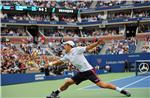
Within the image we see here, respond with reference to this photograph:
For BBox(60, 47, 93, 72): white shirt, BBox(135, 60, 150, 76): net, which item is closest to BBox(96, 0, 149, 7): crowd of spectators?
BBox(135, 60, 150, 76): net

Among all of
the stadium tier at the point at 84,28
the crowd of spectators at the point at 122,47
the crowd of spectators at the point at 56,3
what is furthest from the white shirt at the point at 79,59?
the crowd of spectators at the point at 56,3

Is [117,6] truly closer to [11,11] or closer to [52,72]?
[11,11]

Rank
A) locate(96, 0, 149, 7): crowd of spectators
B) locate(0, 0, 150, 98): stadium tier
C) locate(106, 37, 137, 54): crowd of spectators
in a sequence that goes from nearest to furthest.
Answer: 1. locate(0, 0, 150, 98): stadium tier
2. locate(106, 37, 137, 54): crowd of spectators
3. locate(96, 0, 149, 7): crowd of spectators

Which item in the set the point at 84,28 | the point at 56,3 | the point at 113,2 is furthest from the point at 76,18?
the point at 113,2

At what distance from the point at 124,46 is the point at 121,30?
41.7 feet

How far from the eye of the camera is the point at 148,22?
55875 millimetres

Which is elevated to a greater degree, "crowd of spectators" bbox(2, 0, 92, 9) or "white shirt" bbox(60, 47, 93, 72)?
"white shirt" bbox(60, 47, 93, 72)

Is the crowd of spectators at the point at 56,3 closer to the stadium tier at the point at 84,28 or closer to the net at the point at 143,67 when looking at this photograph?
the stadium tier at the point at 84,28

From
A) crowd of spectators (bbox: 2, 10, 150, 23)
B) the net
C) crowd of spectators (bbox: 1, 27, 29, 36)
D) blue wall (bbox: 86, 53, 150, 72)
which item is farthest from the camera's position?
crowd of spectators (bbox: 2, 10, 150, 23)

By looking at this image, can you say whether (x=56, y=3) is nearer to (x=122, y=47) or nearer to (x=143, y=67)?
(x=122, y=47)

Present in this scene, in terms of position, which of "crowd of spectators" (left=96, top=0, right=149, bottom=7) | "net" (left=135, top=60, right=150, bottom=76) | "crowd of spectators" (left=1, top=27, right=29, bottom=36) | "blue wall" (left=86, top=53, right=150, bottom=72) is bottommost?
"blue wall" (left=86, top=53, right=150, bottom=72)

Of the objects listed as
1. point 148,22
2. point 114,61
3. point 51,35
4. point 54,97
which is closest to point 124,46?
point 114,61

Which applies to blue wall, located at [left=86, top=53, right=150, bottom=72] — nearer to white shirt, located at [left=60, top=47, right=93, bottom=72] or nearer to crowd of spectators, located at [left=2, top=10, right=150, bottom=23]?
crowd of spectators, located at [left=2, top=10, right=150, bottom=23]

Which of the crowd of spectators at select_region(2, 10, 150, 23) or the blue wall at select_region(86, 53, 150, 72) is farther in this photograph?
the crowd of spectators at select_region(2, 10, 150, 23)
